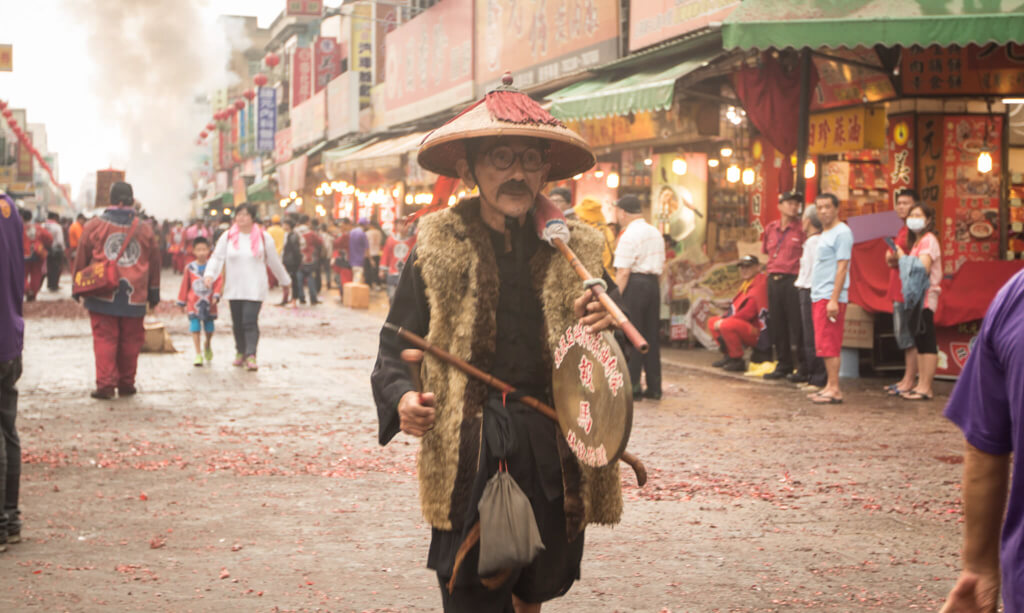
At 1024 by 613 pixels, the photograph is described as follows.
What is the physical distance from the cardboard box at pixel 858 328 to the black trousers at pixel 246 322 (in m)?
6.72

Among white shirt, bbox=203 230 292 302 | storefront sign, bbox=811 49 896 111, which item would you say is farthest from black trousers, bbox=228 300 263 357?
storefront sign, bbox=811 49 896 111

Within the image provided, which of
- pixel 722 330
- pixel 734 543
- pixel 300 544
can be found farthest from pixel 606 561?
pixel 722 330

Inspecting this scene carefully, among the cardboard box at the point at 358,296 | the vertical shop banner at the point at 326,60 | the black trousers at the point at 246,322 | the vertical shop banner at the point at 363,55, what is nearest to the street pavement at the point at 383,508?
the black trousers at the point at 246,322

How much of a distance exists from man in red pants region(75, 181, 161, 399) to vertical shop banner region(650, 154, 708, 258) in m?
7.88

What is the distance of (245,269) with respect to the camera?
1301cm

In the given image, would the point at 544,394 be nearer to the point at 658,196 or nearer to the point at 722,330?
the point at 722,330

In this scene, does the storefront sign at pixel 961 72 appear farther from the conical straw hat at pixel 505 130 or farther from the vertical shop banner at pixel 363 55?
the vertical shop banner at pixel 363 55

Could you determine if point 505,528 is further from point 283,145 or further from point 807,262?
point 283,145

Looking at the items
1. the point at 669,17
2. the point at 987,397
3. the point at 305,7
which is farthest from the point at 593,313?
the point at 305,7

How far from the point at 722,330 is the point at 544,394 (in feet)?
34.0

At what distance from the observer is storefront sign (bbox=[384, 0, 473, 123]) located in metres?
26.0

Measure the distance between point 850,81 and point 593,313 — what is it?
11.9 meters

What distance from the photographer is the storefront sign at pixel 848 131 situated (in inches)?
524

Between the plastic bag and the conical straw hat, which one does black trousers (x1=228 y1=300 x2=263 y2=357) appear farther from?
the plastic bag
